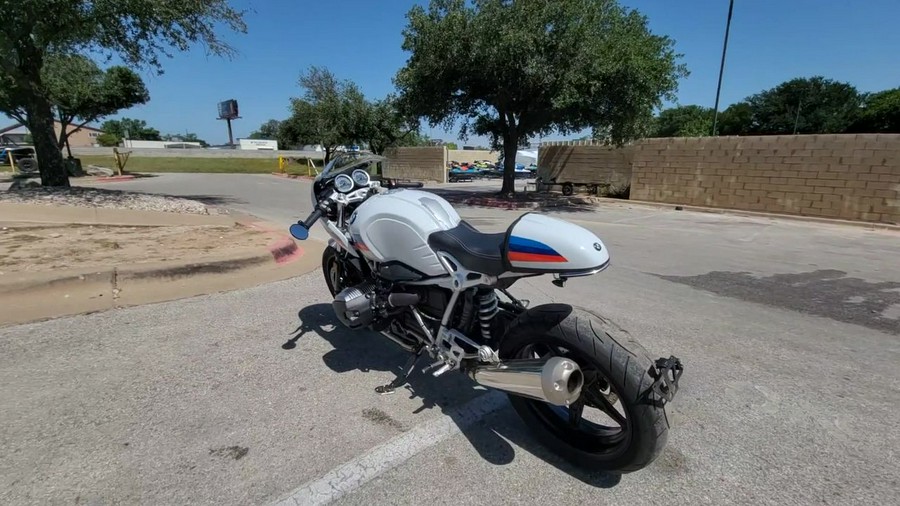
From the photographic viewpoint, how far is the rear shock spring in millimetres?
2611

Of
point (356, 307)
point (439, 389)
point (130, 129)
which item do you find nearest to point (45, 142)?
point (356, 307)

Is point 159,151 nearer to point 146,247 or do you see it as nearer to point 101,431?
point 146,247

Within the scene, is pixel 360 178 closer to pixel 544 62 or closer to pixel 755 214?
pixel 544 62

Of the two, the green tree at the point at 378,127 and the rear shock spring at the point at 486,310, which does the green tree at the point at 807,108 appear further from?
the rear shock spring at the point at 486,310

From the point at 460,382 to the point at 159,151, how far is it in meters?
65.0

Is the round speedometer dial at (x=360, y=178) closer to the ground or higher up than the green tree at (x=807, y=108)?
closer to the ground

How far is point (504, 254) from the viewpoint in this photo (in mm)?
2250

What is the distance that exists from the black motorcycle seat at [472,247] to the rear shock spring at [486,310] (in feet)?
0.83

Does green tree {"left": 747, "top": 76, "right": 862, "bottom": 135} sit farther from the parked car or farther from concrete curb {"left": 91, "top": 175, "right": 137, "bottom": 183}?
the parked car

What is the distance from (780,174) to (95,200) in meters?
19.2

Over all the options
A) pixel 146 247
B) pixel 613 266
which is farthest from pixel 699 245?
pixel 146 247

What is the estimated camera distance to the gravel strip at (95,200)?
8.99 meters

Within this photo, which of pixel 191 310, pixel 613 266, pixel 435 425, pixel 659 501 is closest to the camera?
pixel 659 501

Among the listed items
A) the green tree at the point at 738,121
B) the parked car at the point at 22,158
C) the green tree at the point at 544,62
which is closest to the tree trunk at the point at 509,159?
the green tree at the point at 544,62
